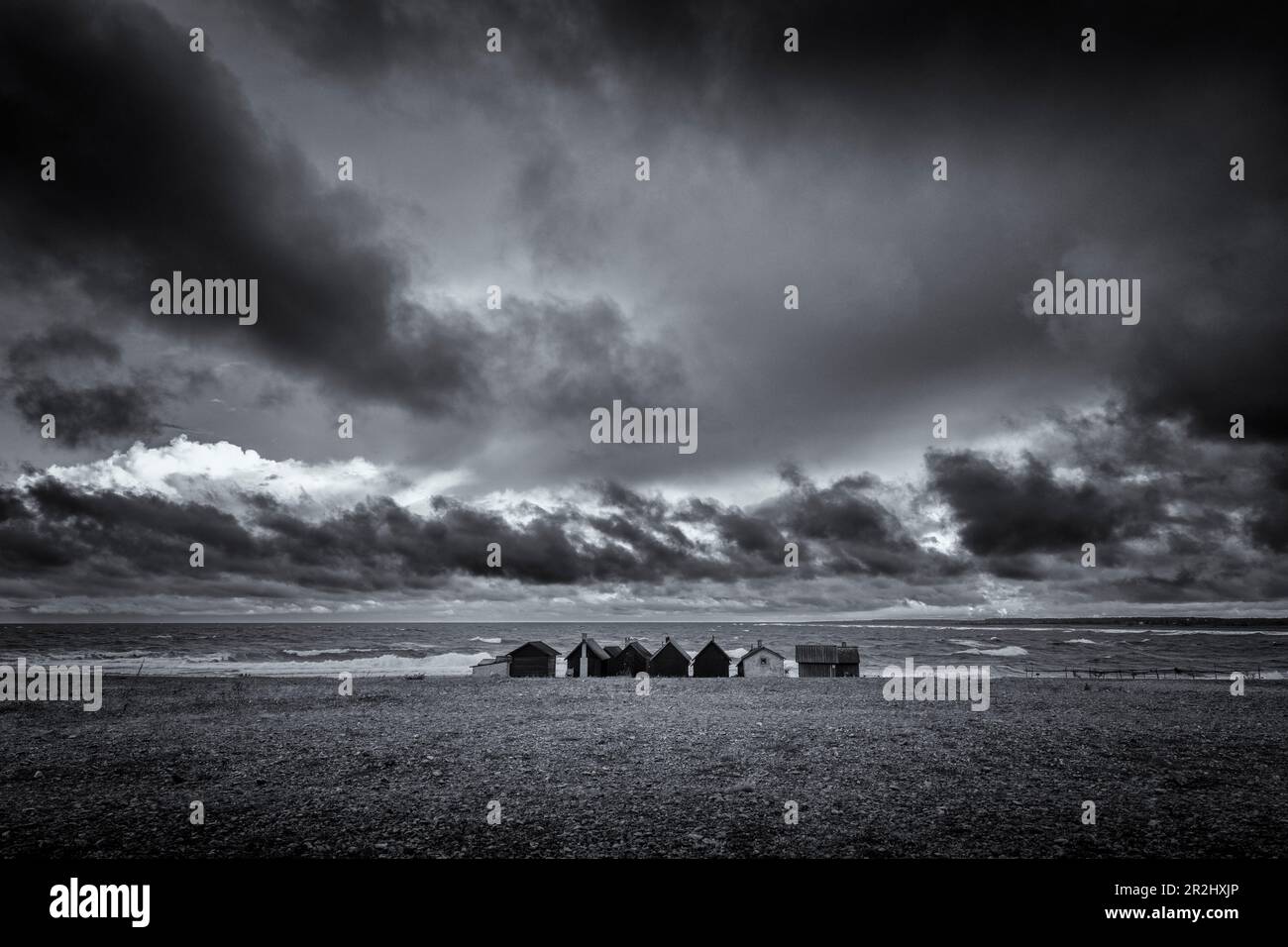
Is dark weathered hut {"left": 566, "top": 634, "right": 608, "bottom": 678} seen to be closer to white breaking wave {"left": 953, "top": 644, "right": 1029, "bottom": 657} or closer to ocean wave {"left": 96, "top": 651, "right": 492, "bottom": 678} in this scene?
ocean wave {"left": 96, "top": 651, "right": 492, "bottom": 678}

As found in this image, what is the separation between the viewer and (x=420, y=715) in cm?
2883

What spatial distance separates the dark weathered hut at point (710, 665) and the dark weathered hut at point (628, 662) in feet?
16.4

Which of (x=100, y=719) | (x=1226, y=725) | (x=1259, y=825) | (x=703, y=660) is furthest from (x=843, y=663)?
(x=100, y=719)

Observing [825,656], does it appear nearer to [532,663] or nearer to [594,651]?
[594,651]

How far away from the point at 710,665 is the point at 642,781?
38.4 m

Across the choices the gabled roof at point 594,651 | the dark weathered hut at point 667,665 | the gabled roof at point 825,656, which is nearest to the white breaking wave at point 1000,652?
the gabled roof at point 825,656

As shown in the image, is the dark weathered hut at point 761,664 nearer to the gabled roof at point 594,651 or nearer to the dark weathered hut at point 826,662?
the dark weathered hut at point 826,662

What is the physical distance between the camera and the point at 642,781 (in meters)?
16.6

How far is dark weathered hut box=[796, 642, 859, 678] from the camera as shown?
53875mm

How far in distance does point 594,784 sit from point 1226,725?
94.5 ft

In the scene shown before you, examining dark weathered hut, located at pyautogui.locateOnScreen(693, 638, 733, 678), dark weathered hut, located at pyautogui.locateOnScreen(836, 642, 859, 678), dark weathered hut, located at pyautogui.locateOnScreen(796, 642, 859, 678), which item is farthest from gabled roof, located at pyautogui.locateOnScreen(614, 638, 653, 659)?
dark weathered hut, located at pyautogui.locateOnScreen(836, 642, 859, 678)

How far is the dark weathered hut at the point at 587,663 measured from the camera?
5497 cm

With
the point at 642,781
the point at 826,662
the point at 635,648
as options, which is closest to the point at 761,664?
the point at 826,662
